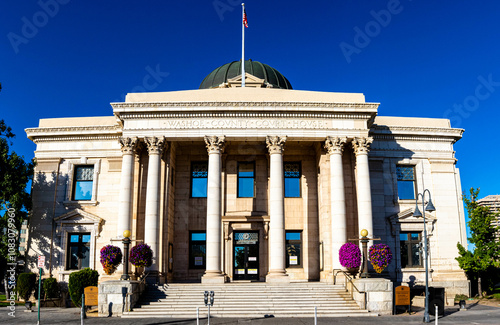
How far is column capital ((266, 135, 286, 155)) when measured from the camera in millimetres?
28172

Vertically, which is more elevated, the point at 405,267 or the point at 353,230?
the point at 353,230

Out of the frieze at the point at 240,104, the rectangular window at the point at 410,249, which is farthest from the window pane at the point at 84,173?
the rectangular window at the point at 410,249

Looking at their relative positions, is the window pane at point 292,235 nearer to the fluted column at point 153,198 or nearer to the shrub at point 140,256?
the fluted column at point 153,198

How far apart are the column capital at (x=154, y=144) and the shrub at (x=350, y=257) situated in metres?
12.4

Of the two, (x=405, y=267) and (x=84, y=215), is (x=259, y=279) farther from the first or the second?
(x=84, y=215)

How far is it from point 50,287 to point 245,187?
13924mm

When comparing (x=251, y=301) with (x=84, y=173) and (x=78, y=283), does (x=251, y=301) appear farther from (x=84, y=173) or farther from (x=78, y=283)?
(x=84, y=173)

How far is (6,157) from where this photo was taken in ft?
96.6

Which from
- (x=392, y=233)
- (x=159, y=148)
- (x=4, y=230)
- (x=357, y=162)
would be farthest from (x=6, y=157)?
(x=392, y=233)

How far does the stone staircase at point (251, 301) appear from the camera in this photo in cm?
2205

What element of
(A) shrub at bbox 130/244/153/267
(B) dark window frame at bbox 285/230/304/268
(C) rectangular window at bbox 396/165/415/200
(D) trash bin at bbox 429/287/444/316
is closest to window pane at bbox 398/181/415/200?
(C) rectangular window at bbox 396/165/415/200

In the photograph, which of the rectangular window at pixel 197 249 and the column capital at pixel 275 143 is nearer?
the column capital at pixel 275 143

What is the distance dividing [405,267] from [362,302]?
935cm

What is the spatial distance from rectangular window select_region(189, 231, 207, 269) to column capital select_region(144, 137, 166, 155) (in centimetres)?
666
